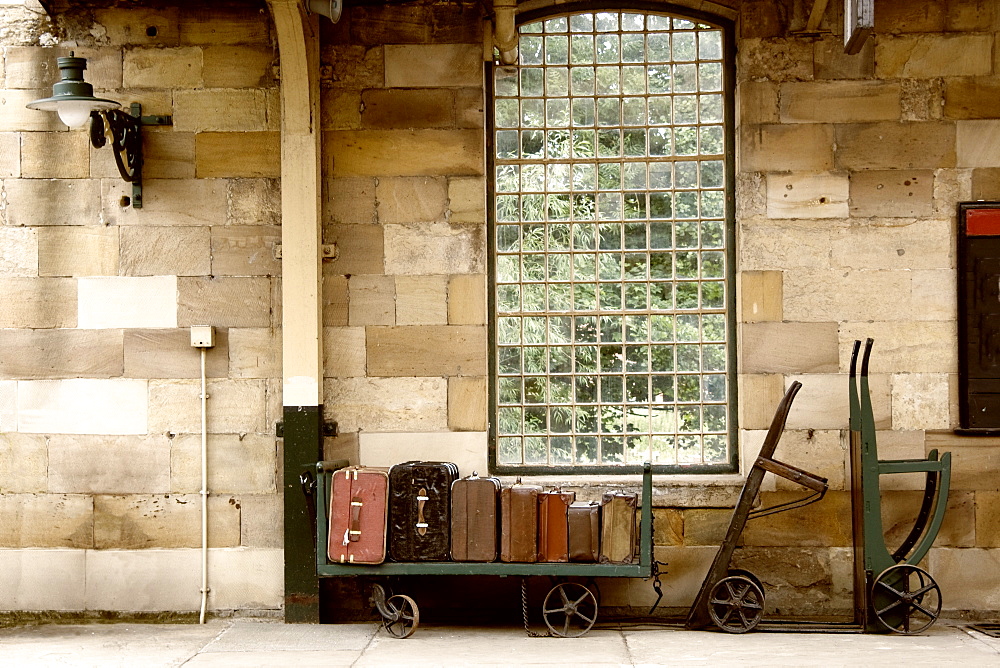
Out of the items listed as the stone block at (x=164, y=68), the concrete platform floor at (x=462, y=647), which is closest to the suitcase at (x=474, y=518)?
the concrete platform floor at (x=462, y=647)

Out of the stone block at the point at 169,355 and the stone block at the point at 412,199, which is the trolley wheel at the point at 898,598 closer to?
the stone block at the point at 412,199

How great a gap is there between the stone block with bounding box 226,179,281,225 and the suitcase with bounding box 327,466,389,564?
1.88m

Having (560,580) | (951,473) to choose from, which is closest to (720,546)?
(560,580)

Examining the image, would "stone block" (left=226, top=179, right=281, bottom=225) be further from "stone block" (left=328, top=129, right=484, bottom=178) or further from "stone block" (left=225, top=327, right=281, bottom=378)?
"stone block" (left=225, top=327, right=281, bottom=378)

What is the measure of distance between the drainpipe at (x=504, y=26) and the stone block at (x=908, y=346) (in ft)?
9.53

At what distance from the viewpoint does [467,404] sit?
668cm

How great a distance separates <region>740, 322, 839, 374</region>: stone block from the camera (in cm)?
658

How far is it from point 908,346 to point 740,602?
2.04 m

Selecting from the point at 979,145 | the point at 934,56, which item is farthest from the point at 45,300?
the point at 979,145

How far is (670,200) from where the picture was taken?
682 cm

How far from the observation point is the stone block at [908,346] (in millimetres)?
6559

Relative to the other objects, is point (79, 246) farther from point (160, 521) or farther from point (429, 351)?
point (429, 351)

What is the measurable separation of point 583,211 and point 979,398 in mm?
2879

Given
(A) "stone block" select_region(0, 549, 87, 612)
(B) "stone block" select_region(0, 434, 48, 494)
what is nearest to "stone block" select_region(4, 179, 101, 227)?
(B) "stone block" select_region(0, 434, 48, 494)
